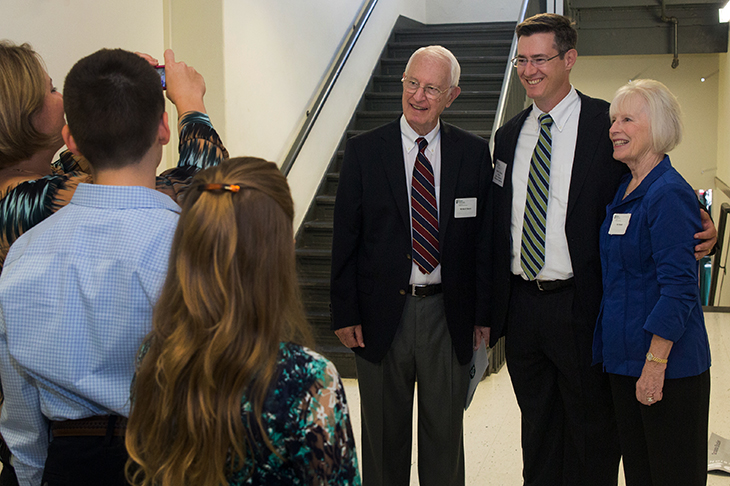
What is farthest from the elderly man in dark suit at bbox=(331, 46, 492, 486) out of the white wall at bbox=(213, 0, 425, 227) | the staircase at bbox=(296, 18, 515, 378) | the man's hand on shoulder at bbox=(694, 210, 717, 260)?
the white wall at bbox=(213, 0, 425, 227)

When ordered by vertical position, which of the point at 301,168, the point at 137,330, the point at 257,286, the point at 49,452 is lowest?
the point at 49,452

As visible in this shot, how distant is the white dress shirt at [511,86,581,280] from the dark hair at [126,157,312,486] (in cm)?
143

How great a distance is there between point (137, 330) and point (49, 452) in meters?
0.29

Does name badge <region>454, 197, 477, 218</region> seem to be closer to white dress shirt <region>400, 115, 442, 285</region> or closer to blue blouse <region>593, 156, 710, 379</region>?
white dress shirt <region>400, 115, 442, 285</region>

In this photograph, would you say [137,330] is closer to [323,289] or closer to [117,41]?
[117,41]

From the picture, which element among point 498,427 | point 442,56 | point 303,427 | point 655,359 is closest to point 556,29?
point 442,56

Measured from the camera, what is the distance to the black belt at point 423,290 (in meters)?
2.32

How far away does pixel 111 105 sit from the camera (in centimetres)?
122

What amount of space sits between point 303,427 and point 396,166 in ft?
4.77

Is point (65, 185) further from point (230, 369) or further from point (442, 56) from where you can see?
point (442, 56)

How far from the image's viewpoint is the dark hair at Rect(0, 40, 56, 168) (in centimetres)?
149

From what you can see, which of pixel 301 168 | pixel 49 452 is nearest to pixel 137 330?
pixel 49 452

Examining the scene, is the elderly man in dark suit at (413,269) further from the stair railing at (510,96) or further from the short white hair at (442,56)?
the stair railing at (510,96)

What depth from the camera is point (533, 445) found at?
96.7 inches
